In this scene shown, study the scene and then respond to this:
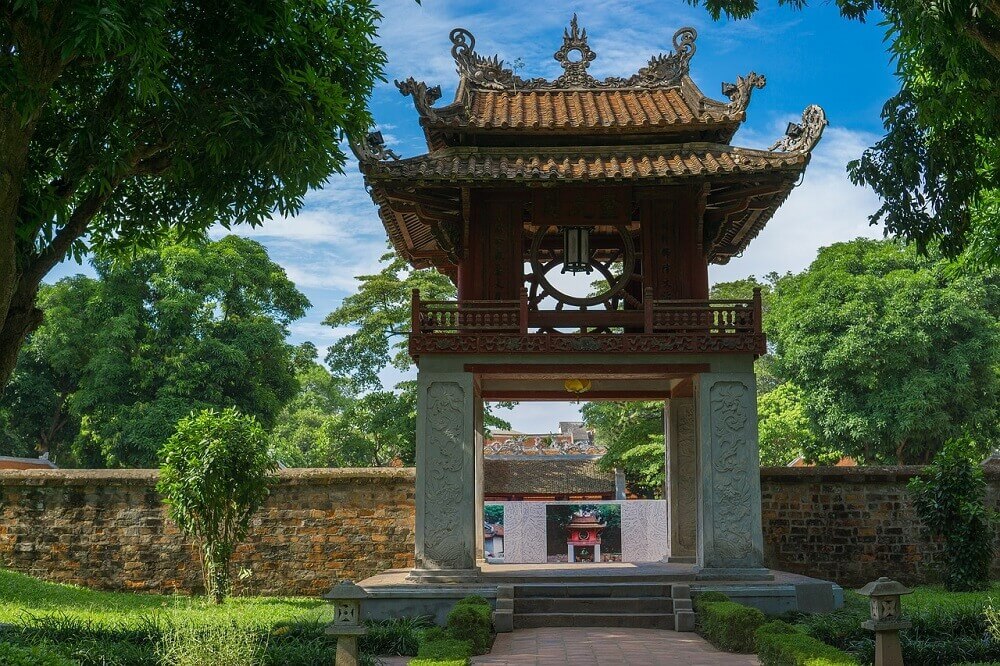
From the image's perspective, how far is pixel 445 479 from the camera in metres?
Answer: 12.9

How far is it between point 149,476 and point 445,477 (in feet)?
21.0

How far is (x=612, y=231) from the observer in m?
15.6

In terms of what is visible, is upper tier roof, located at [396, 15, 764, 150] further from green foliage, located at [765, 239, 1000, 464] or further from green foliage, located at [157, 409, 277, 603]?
green foliage, located at [765, 239, 1000, 464]

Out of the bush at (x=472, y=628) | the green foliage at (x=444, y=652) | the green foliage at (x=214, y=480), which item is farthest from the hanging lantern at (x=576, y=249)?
the green foliage at (x=444, y=652)

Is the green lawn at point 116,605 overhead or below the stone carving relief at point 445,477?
below

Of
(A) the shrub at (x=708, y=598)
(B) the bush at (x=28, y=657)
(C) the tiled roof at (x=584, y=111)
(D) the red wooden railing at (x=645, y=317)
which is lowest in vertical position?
(A) the shrub at (x=708, y=598)

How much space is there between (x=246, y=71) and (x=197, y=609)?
325 inches

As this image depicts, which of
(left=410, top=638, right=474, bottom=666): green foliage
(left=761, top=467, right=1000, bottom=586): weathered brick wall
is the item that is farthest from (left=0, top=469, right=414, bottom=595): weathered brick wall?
(left=410, top=638, right=474, bottom=666): green foliage

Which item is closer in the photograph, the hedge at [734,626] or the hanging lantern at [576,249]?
the hedge at [734,626]

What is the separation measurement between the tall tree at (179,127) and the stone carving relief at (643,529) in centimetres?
1082

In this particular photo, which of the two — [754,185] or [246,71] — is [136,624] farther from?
[754,185]

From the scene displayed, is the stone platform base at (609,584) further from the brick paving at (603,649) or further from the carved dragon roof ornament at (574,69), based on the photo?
the carved dragon roof ornament at (574,69)

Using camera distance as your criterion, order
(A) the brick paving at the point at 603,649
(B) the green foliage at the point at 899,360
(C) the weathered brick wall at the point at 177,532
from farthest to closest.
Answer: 1. (B) the green foliage at the point at 899,360
2. (C) the weathered brick wall at the point at 177,532
3. (A) the brick paving at the point at 603,649

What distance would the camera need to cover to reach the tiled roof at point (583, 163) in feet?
42.2
